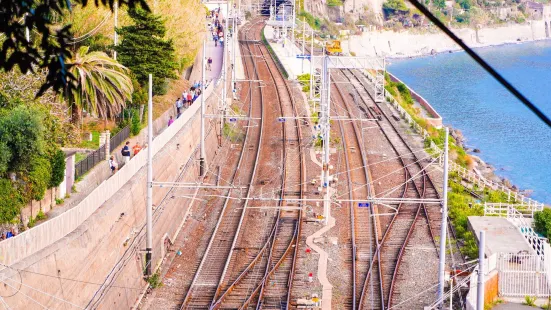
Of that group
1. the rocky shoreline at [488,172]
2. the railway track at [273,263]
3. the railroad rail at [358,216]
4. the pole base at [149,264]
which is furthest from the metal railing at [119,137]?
the rocky shoreline at [488,172]

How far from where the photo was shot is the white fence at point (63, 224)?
1603cm

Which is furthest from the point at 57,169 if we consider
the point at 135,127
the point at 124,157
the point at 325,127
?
the point at 325,127

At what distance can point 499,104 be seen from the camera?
89.4 meters

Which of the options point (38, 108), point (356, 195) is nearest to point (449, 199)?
point (356, 195)

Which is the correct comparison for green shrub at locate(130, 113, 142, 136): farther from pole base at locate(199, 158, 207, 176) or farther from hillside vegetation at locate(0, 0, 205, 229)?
pole base at locate(199, 158, 207, 176)

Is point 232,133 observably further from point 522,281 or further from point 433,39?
point 433,39

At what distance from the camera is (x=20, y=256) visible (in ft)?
53.7

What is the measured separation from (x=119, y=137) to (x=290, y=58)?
4043 centimetres

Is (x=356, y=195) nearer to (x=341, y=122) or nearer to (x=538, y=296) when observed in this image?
(x=538, y=296)

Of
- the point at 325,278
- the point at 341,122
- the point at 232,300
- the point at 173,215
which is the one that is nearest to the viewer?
the point at 232,300

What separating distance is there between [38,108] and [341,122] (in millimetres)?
26916

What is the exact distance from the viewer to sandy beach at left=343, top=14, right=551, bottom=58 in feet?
454

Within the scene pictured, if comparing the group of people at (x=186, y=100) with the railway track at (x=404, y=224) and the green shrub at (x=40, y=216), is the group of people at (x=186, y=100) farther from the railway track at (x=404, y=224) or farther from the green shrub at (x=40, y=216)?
the green shrub at (x=40, y=216)

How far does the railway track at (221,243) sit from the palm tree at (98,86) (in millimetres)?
4569
